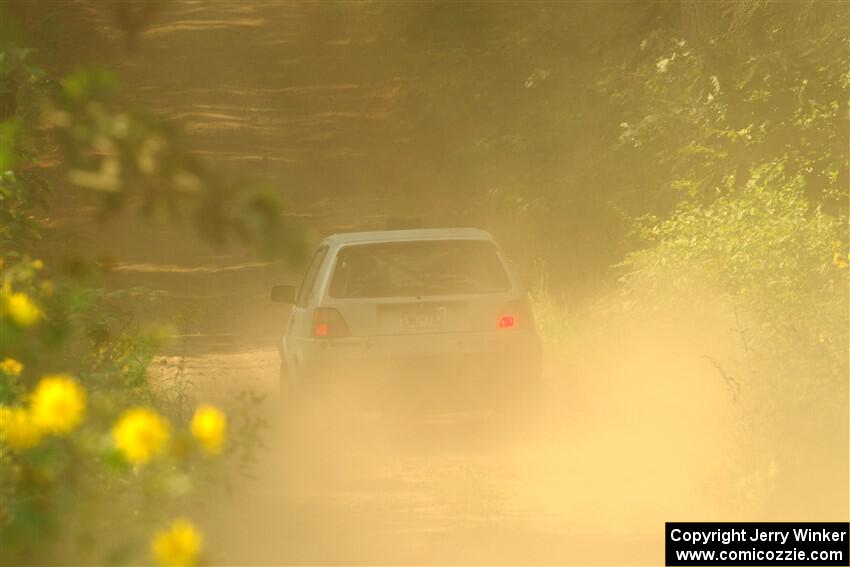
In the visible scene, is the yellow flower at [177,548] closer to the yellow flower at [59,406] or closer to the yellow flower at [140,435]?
the yellow flower at [140,435]

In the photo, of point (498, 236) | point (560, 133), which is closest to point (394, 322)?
point (560, 133)

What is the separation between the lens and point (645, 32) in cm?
1833

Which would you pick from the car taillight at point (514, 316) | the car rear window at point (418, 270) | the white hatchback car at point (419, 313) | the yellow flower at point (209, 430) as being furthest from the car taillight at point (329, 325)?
the yellow flower at point (209, 430)

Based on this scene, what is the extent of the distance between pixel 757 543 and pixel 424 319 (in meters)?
4.40

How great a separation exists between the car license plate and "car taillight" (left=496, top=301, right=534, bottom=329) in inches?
17.9

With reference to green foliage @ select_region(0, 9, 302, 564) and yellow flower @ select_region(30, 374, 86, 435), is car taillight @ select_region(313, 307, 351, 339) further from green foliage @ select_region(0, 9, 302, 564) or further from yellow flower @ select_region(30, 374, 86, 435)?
yellow flower @ select_region(30, 374, 86, 435)

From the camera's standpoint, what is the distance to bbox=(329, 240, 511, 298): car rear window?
12.0 metres

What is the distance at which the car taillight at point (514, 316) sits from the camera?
11.9 metres

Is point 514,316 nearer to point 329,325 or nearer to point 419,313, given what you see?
point 419,313

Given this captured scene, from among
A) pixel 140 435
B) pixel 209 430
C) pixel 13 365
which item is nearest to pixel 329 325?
pixel 13 365

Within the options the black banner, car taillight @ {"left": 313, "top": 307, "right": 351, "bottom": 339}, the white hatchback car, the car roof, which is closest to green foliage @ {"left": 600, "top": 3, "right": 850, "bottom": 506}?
the white hatchback car

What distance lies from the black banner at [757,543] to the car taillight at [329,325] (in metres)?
4.03

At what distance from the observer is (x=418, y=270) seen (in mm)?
A: 12062

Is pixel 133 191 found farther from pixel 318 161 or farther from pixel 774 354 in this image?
pixel 318 161
